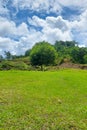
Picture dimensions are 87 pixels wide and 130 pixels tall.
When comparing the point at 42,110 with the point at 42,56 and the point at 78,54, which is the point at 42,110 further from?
the point at 78,54

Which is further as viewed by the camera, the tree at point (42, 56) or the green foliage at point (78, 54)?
the green foliage at point (78, 54)

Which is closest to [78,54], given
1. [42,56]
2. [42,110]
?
[42,56]

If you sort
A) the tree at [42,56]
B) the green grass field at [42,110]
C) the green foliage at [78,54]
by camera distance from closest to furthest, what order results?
1. the green grass field at [42,110]
2. the tree at [42,56]
3. the green foliage at [78,54]

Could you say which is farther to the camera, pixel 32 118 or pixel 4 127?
pixel 32 118

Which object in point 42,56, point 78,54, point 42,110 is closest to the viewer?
point 42,110

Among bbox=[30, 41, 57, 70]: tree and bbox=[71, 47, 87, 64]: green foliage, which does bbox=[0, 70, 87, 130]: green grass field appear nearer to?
bbox=[30, 41, 57, 70]: tree

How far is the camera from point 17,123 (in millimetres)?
13562

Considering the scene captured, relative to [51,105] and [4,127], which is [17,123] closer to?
[4,127]

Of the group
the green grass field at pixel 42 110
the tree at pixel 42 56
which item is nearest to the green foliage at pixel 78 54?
the tree at pixel 42 56

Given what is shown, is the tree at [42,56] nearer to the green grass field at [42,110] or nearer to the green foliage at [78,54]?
the green foliage at [78,54]

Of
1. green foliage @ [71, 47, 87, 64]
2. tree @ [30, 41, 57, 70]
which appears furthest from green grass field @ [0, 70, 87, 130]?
green foliage @ [71, 47, 87, 64]

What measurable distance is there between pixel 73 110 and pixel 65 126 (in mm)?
3536

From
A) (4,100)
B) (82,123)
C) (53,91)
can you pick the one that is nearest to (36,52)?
(53,91)

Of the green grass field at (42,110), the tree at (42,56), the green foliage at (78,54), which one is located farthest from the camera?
the green foliage at (78,54)
